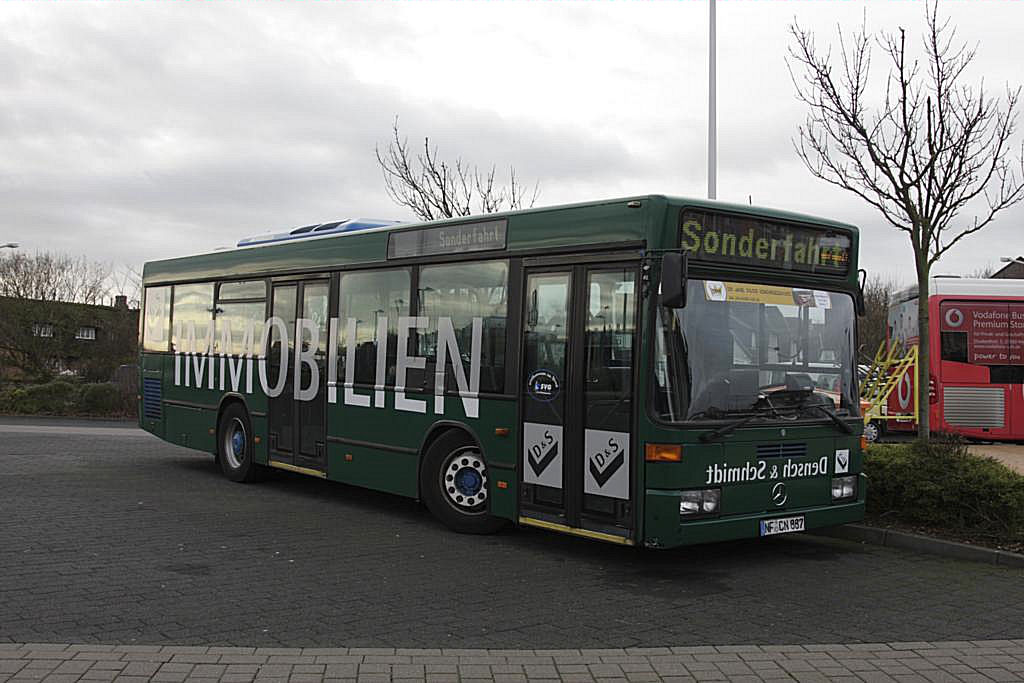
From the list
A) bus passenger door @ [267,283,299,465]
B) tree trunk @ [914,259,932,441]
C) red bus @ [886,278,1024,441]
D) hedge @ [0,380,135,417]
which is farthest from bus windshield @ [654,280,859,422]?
hedge @ [0,380,135,417]

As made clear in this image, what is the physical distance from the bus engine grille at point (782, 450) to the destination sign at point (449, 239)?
289 centimetres

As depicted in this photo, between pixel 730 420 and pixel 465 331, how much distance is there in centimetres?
276

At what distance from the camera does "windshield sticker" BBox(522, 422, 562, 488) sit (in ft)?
28.2

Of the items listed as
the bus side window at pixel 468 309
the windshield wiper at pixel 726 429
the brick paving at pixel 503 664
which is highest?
the bus side window at pixel 468 309

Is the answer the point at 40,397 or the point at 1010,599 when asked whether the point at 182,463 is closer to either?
the point at 1010,599

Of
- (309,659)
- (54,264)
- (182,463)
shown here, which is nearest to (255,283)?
(182,463)

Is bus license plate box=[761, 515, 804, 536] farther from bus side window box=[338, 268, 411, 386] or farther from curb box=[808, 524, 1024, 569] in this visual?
bus side window box=[338, 268, 411, 386]

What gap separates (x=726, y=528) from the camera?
807 centimetres

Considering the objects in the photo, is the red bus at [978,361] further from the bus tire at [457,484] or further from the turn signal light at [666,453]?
the turn signal light at [666,453]

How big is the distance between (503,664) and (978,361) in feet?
56.7

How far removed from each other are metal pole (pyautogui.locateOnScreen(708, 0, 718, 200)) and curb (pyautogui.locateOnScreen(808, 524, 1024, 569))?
26.3 ft

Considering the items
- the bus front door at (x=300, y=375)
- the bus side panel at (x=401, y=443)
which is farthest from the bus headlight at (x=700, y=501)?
the bus front door at (x=300, y=375)

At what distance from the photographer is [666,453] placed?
7809 mm

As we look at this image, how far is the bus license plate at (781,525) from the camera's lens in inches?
327
